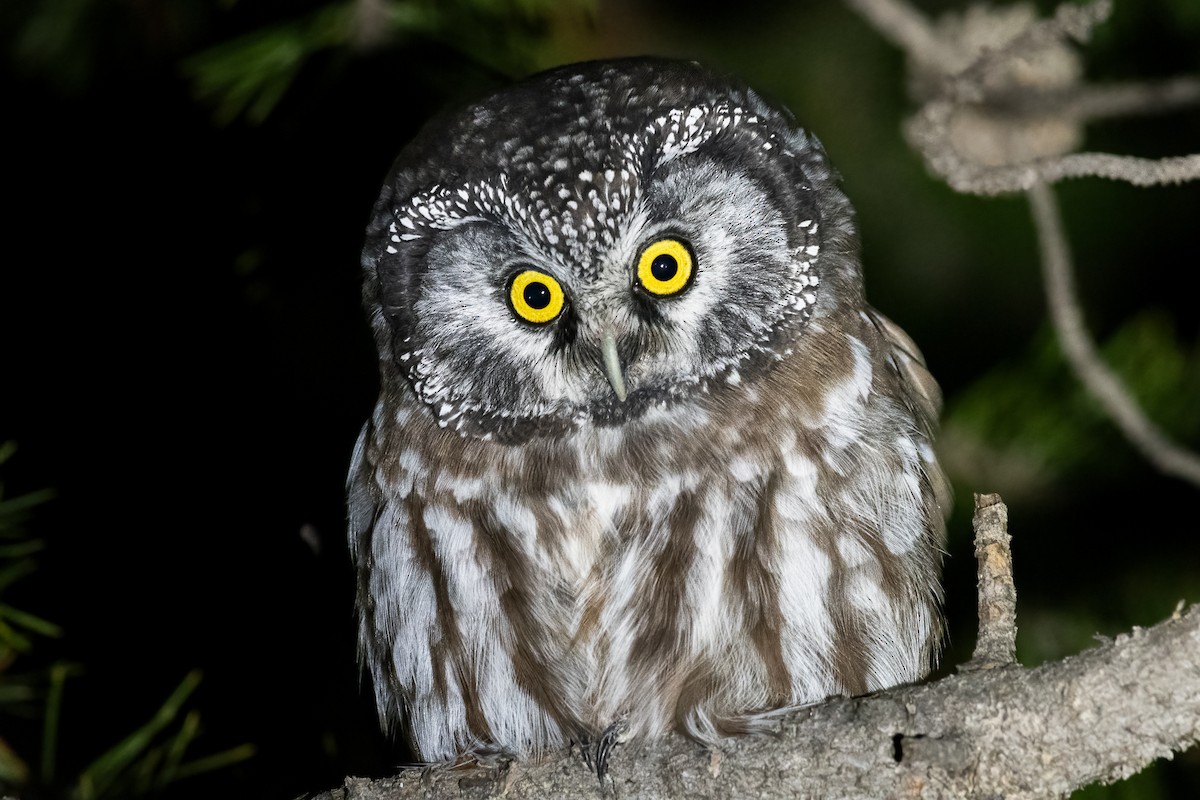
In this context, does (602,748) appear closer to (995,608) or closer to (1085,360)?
(995,608)

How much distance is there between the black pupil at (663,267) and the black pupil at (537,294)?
185 millimetres

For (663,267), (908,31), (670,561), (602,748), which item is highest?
(908,31)

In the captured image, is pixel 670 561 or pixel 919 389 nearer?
pixel 670 561

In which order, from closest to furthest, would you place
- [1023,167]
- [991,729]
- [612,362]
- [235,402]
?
[991,729]
[1023,167]
[612,362]
[235,402]

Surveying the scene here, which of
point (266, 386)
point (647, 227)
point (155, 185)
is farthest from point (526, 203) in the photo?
point (155, 185)

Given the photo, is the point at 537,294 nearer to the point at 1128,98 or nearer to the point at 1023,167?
the point at 1023,167

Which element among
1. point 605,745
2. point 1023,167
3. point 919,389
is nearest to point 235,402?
point 605,745

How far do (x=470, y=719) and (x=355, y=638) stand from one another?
0.73 m

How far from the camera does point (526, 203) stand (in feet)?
6.95

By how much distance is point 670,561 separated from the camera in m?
2.21

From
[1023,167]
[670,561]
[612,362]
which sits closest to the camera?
[1023,167]

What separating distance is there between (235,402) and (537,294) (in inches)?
44.4

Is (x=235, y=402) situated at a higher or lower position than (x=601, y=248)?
higher

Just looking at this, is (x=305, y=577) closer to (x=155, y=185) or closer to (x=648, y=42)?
(x=155, y=185)
